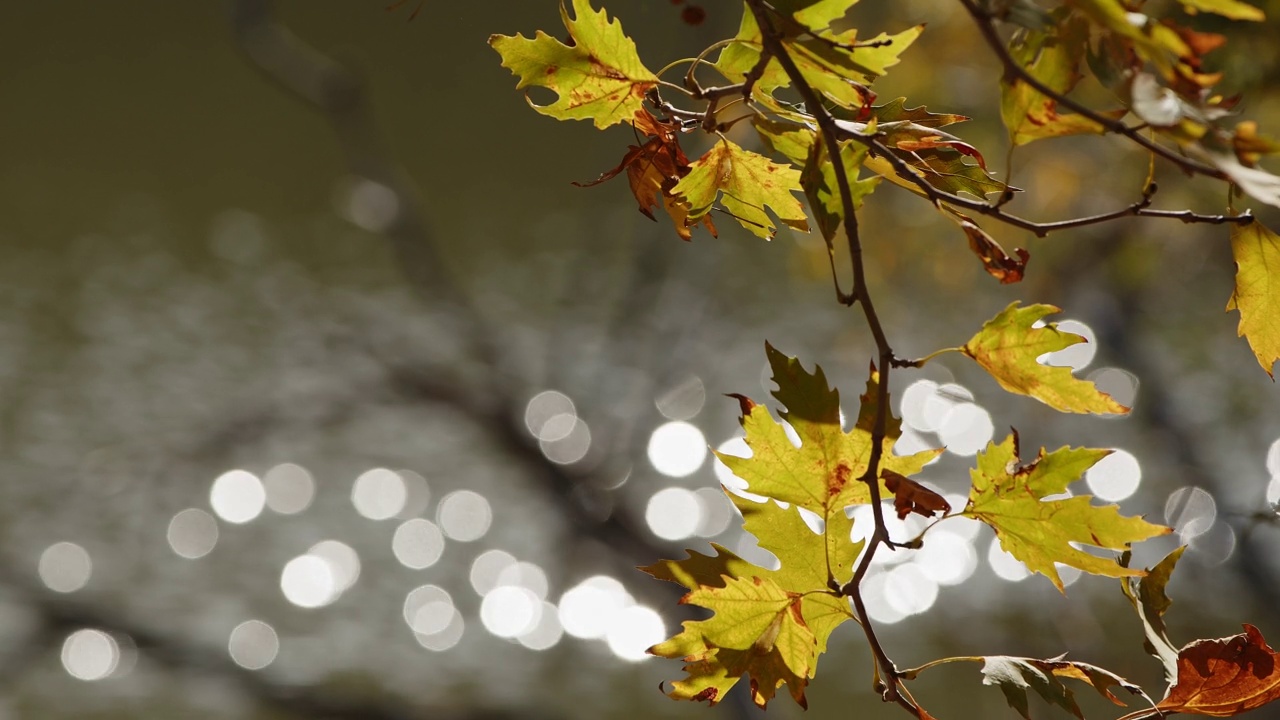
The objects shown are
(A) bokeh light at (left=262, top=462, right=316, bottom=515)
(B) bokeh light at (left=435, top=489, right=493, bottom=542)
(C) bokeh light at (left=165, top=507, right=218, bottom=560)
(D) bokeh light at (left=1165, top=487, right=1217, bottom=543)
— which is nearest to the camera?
(D) bokeh light at (left=1165, top=487, right=1217, bottom=543)

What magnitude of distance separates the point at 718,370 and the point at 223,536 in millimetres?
2192

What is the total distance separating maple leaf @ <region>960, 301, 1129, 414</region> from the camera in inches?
15.0

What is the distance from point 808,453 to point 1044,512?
0.29 ft

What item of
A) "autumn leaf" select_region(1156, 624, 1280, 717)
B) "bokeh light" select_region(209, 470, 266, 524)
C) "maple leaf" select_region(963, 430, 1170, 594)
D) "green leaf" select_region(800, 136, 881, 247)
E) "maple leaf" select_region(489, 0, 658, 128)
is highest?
"maple leaf" select_region(489, 0, 658, 128)

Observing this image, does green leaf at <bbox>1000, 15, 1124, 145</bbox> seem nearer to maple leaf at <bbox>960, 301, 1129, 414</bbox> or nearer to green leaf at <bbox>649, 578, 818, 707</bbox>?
maple leaf at <bbox>960, 301, 1129, 414</bbox>

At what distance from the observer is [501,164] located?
608cm

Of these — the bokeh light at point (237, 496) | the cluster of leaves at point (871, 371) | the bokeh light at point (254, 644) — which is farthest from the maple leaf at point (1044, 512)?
the bokeh light at point (237, 496)

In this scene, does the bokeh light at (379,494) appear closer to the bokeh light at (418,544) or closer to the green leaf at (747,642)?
the bokeh light at (418,544)

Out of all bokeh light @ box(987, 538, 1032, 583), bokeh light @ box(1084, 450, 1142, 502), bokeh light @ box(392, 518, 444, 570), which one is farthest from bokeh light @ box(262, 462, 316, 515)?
bokeh light @ box(1084, 450, 1142, 502)

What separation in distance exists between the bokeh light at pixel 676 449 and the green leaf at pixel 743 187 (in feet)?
13.8

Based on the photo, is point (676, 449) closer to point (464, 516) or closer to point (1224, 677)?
point (464, 516)

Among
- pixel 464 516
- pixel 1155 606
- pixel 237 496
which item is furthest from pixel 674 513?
pixel 1155 606

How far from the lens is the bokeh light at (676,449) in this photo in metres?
4.68

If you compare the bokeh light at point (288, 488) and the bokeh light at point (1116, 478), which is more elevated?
the bokeh light at point (288, 488)
